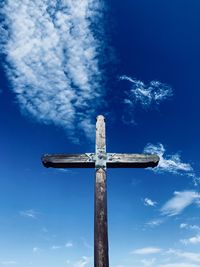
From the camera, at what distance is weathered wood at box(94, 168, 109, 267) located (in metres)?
5.44

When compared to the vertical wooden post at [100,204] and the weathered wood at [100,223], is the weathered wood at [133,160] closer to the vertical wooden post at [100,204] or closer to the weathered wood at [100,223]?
the vertical wooden post at [100,204]

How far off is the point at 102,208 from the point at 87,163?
1114mm

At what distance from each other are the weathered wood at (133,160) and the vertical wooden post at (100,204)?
0.25 metres

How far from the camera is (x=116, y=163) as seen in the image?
671 centimetres

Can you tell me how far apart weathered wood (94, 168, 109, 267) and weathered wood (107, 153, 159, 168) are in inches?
17.1

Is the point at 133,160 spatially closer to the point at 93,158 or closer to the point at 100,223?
the point at 93,158

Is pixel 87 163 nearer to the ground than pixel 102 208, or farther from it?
farther from it

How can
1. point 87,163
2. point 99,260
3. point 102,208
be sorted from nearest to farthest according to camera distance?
point 99,260, point 102,208, point 87,163

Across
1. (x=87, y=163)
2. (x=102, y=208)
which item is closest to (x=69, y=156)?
(x=87, y=163)

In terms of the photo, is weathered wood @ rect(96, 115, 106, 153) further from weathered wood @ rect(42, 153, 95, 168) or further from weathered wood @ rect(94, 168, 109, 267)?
weathered wood @ rect(94, 168, 109, 267)

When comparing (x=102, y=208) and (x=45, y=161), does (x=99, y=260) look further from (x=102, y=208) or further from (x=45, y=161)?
(x=45, y=161)

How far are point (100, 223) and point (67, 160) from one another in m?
1.66

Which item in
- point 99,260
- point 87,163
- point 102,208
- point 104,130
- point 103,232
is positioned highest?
point 104,130

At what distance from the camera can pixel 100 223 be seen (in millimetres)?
5777
